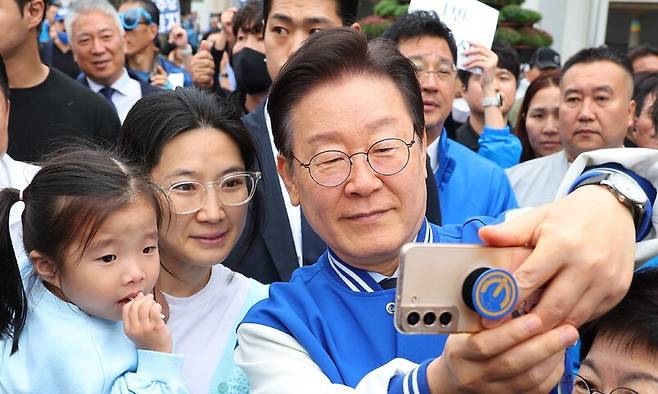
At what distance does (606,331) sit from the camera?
1.57m

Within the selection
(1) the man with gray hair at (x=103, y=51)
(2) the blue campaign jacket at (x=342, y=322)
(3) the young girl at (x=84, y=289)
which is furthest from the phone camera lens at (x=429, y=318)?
(1) the man with gray hair at (x=103, y=51)

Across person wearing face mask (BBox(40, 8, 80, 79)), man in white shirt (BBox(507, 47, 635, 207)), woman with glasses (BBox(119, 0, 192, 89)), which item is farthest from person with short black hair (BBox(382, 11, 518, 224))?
person wearing face mask (BBox(40, 8, 80, 79))

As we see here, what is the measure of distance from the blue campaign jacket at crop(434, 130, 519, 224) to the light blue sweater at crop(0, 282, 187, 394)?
1706 millimetres

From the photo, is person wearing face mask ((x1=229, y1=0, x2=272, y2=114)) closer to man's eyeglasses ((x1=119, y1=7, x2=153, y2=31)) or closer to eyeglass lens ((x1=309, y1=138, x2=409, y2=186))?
man's eyeglasses ((x1=119, y1=7, x2=153, y2=31))

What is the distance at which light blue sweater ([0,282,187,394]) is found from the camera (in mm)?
1987

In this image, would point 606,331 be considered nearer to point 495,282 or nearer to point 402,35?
point 495,282

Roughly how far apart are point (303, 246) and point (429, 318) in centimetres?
193

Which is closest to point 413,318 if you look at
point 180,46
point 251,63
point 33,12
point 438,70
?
point 438,70

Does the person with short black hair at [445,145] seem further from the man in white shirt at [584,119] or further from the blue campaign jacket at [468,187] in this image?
the man in white shirt at [584,119]

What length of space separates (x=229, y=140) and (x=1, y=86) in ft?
3.46

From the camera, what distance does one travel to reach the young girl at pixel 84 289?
6.61 feet

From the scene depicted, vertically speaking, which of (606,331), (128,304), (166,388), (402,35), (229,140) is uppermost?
(402,35)

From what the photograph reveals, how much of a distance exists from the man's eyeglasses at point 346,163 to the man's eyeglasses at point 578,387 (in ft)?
1.77

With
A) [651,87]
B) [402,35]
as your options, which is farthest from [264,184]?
[651,87]
